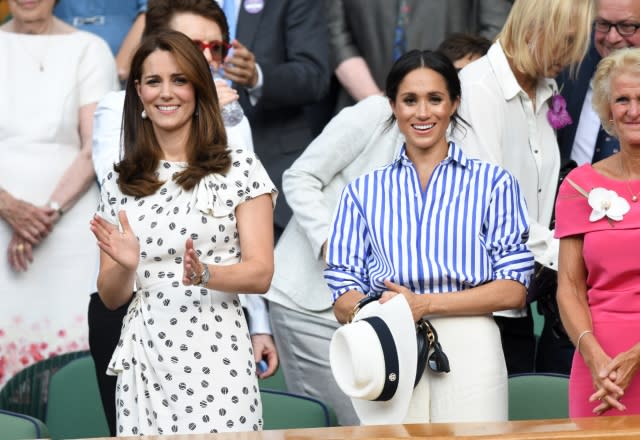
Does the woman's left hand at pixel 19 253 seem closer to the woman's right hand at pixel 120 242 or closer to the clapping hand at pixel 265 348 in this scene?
the clapping hand at pixel 265 348

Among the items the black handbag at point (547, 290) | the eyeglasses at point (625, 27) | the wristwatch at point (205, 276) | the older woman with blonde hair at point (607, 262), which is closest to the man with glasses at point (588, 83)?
the eyeglasses at point (625, 27)

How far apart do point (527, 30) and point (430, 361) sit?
1386 millimetres

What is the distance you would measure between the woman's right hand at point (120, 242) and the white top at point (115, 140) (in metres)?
0.98

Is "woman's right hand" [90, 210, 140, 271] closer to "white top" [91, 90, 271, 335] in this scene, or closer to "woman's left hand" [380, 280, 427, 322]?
"woman's left hand" [380, 280, 427, 322]

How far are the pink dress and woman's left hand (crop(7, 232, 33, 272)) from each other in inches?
91.7

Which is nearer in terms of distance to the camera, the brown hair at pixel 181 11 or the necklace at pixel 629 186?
the necklace at pixel 629 186

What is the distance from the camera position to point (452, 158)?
14.1ft

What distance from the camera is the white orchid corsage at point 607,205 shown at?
13.5 feet

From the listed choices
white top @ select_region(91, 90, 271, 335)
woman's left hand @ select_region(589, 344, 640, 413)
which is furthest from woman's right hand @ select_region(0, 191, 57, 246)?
woman's left hand @ select_region(589, 344, 640, 413)

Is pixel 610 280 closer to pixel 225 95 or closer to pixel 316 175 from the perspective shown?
pixel 316 175

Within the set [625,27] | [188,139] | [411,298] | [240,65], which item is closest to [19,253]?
[240,65]

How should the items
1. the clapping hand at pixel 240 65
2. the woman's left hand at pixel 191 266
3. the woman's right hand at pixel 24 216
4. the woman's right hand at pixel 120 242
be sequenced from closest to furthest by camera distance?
the woman's left hand at pixel 191 266
the woman's right hand at pixel 120 242
the clapping hand at pixel 240 65
the woman's right hand at pixel 24 216

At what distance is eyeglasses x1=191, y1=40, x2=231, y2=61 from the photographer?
4.89 meters

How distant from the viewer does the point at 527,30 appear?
4855mm
